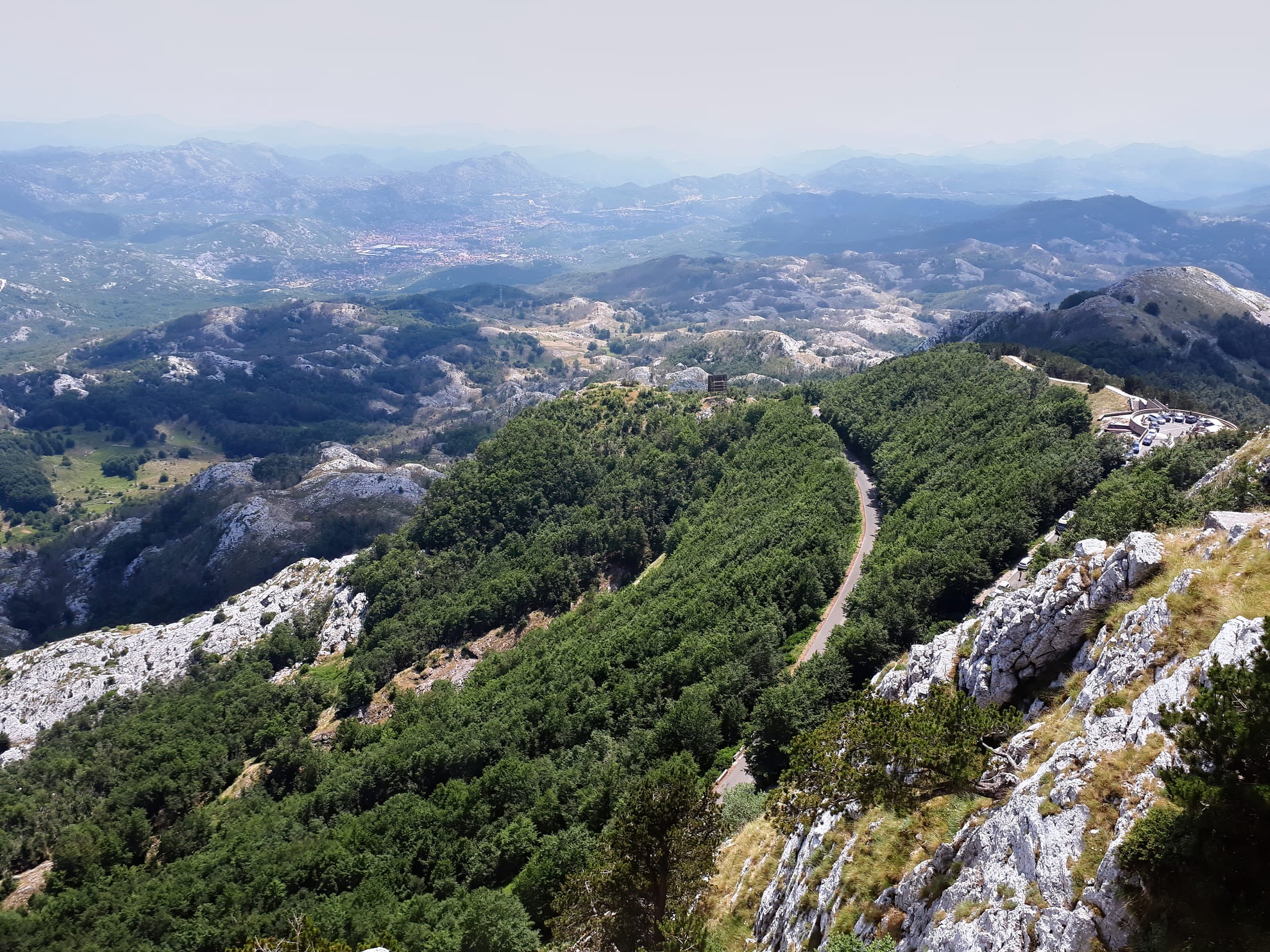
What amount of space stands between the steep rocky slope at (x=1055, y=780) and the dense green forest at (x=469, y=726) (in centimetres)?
1451

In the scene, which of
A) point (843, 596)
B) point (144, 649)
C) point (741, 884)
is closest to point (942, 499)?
point (843, 596)

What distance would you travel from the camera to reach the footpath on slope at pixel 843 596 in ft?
196

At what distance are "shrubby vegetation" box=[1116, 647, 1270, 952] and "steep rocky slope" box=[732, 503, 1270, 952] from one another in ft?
3.73

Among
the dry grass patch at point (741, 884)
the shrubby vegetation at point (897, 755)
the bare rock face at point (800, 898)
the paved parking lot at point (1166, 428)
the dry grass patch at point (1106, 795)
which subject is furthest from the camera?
the paved parking lot at point (1166, 428)

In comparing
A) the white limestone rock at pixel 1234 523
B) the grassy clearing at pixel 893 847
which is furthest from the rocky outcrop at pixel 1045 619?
the grassy clearing at pixel 893 847

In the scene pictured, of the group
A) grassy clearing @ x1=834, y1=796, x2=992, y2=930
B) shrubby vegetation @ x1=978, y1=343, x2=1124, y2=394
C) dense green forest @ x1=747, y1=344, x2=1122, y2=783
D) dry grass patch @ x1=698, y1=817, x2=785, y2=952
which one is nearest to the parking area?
dense green forest @ x1=747, y1=344, x2=1122, y2=783

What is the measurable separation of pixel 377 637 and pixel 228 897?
211ft

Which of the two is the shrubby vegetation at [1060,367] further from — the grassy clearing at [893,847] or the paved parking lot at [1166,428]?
the grassy clearing at [893,847]

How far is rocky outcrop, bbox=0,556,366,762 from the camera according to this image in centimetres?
12694

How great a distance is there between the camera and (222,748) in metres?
95.2

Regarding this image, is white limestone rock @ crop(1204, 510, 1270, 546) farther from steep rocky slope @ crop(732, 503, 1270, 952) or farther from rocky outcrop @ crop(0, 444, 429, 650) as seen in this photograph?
rocky outcrop @ crop(0, 444, 429, 650)

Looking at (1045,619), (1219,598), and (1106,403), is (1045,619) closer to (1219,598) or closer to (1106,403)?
(1219,598)

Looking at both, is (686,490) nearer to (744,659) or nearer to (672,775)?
(744,659)

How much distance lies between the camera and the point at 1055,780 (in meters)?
25.0
